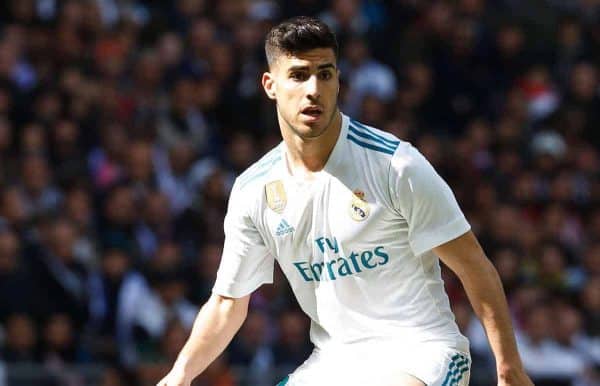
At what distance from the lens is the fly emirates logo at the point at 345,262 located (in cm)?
524

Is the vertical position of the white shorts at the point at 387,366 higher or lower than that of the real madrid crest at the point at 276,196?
lower

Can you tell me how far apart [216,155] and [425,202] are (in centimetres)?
710

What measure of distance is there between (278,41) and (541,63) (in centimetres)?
917

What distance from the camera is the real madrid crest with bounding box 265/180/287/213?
211 inches

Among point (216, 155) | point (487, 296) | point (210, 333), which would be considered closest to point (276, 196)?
point (210, 333)

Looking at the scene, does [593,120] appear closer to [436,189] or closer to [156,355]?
[156,355]

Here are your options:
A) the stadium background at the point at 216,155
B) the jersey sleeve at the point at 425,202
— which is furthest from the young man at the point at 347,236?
the stadium background at the point at 216,155

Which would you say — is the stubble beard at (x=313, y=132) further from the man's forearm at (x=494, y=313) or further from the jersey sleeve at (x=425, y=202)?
the man's forearm at (x=494, y=313)

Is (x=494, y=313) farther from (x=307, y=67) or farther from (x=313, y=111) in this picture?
(x=307, y=67)

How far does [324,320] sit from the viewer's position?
5402 millimetres

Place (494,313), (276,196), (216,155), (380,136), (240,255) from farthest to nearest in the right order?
(216,155)
(240,255)
(276,196)
(380,136)
(494,313)

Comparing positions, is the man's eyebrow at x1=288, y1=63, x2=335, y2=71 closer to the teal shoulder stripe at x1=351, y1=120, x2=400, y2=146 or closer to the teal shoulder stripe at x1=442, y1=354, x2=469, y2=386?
the teal shoulder stripe at x1=351, y1=120, x2=400, y2=146

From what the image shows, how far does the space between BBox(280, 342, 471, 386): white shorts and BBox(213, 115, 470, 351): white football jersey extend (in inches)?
1.9

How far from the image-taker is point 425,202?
16.5 feet
